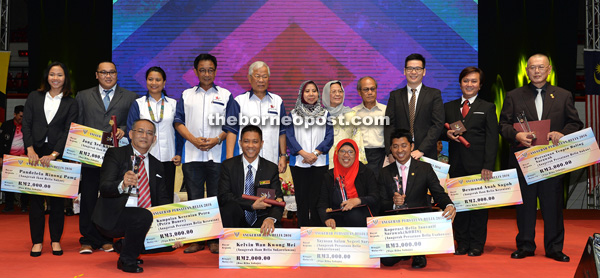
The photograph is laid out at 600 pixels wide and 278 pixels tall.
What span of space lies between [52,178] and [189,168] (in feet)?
3.50

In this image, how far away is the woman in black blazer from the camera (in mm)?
4156

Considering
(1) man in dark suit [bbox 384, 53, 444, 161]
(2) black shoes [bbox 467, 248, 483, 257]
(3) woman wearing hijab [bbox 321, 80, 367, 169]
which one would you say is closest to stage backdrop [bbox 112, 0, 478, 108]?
(3) woman wearing hijab [bbox 321, 80, 367, 169]

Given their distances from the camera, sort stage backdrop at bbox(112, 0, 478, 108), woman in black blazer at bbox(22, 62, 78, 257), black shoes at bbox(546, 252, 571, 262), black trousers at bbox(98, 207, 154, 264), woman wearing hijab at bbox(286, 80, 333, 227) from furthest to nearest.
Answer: stage backdrop at bbox(112, 0, 478, 108) < woman wearing hijab at bbox(286, 80, 333, 227) < woman in black blazer at bbox(22, 62, 78, 257) < black shoes at bbox(546, 252, 571, 262) < black trousers at bbox(98, 207, 154, 264)

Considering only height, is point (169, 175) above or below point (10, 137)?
below

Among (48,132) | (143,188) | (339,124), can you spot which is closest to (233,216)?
(143,188)

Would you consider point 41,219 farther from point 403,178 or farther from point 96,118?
point 403,178

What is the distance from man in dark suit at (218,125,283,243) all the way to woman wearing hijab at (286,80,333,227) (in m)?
0.46

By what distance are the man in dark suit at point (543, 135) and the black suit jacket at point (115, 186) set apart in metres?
2.75

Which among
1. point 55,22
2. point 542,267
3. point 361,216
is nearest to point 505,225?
point 542,267

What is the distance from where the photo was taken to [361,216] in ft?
13.1

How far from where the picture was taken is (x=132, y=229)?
3.53 metres

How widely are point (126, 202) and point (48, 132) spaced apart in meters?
1.06

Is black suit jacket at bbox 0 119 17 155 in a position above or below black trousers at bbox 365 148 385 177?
above

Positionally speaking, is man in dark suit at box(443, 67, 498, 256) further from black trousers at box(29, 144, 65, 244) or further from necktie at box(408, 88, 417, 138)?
black trousers at box(29, 144, 65, 244)
